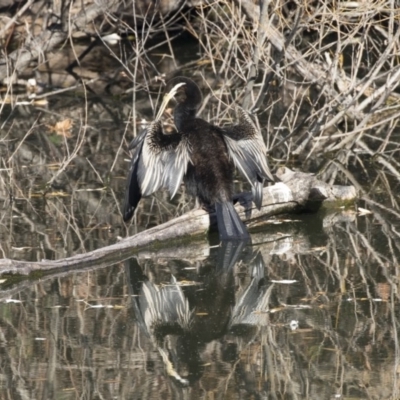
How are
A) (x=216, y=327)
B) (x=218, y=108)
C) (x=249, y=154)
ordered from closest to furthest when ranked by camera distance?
(x=216, y=327) < (x=249, y=154) < (x=218, y=108)

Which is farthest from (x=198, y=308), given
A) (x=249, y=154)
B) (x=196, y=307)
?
(x=249, y=154)

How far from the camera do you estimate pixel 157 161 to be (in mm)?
7469

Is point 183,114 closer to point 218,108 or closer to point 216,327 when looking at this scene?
point 218,108

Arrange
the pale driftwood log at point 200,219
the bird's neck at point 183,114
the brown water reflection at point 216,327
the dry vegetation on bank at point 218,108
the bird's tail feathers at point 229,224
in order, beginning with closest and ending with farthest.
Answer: the brown water reflection at point 216,327
the pale driftwood log at point 200,219
the bird's tail feathers at point 229,224
the bird's neck at point 183,114
the dry vegetation on bank at point 218,108

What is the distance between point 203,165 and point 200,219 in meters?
0.39

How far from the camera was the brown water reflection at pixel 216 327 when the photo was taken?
4.94m

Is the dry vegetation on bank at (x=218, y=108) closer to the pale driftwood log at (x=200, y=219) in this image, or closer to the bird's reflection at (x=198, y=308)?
the pale driftwood log at (x=200, y=219)

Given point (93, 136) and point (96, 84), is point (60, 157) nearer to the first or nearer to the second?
point (93, 136)

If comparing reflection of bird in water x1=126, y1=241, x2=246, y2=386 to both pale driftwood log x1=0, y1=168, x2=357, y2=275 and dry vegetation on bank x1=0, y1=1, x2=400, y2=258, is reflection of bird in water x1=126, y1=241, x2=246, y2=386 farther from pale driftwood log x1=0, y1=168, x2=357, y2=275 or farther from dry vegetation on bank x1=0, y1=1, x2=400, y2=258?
dry vegetation on bank x1=0, y1=1, x2=400, y2=258

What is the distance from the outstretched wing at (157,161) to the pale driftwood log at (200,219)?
0.30 metres

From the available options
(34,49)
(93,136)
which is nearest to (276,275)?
(93,136)

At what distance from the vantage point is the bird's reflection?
545 cm

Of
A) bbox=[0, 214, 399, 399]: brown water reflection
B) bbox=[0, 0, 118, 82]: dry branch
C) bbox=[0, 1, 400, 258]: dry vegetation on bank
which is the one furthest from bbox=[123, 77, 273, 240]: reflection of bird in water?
bbox=[0, 0, 118, 82]: dry branch

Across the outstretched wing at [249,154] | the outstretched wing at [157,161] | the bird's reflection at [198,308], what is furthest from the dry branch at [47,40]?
the bird's reflection at [198,308]
